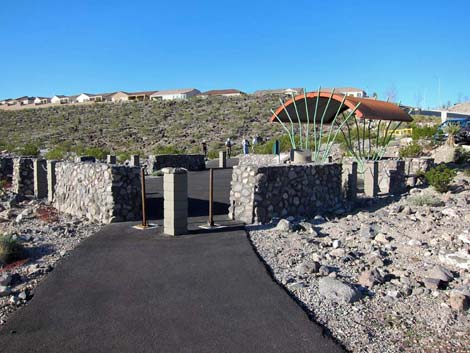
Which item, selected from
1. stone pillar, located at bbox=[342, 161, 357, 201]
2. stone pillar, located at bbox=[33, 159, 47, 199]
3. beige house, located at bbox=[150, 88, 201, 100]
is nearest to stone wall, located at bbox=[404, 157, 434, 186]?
stone pillar, located at bbox=[342, 161, 357, 201]

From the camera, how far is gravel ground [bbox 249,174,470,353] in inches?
211

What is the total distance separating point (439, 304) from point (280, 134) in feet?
137

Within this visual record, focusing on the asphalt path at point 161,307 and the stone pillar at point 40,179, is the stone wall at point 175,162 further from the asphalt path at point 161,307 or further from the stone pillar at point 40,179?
the asphalt path at point 161,307

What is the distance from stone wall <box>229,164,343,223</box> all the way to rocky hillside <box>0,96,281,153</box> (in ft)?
97.4

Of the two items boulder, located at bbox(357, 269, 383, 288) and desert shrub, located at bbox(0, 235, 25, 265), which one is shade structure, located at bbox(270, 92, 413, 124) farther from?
desert shrub, located at bbox(0, 235, 25, 265)

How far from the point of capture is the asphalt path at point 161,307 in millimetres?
4961

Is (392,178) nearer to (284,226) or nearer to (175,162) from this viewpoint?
(284,226)

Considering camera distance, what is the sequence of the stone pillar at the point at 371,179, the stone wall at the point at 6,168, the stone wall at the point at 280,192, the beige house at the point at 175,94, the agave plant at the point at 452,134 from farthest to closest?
the beige house at the point at 175,94
the agave plant at the point at 452,134
the stone wall at the point at 6,168
the stone pillar at the point at 371,179
the stone wall at the point at 280,192

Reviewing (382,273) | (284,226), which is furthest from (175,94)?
(382,273)

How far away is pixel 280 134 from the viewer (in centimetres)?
4738

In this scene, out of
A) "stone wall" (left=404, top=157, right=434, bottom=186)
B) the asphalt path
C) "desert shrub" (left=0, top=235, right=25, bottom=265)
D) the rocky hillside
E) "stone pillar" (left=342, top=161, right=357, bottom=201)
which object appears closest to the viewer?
the asphalt path

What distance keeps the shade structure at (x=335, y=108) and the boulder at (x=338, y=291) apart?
9692 mm

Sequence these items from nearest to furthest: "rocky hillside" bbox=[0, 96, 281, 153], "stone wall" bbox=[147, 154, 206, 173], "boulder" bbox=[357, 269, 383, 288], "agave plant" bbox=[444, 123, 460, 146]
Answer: "boulder" bbox=[357, 269, 383, 288]
"agave plant" bbox=[444, 123, 460, 146]
"stone wall" bbox=[147, 154, 206, 173]
"rocky hillside" bbox=[0, 96, 281, 153]

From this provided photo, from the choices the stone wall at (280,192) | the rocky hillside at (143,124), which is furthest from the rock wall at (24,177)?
the rocky hillside at (143,124)
